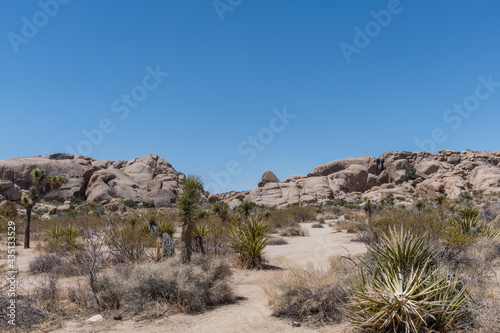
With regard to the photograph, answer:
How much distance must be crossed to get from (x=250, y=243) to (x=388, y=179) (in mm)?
73068

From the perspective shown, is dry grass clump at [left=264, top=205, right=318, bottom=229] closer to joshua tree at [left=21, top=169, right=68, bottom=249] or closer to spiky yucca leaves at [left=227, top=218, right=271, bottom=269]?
spiky yucca leaves at [left=227, top=218, right=271, bottom=269]

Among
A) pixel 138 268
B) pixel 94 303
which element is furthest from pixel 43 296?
pixel 138 268

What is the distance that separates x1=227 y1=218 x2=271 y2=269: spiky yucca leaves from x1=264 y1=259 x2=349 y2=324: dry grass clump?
4574 mm

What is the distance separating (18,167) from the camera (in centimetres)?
5506

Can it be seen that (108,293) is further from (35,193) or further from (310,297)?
(35,193)

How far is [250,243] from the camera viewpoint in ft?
39.3

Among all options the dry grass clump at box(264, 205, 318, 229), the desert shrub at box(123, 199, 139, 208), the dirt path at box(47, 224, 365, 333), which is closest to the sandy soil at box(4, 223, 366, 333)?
Answer: the dirt path at box(47, 224, 365, 333)

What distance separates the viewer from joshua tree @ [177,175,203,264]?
9734 millimetres

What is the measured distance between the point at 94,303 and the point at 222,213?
1642 cm

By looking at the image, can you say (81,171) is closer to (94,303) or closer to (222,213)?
(222,213)

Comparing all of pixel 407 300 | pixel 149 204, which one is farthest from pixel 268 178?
pixel 407 300

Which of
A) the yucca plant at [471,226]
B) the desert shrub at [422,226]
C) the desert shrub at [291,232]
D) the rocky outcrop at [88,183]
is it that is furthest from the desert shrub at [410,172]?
the desert shrub at [422,226]

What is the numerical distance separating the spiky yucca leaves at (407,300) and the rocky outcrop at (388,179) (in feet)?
160

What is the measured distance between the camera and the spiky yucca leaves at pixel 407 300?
14.6 ft
